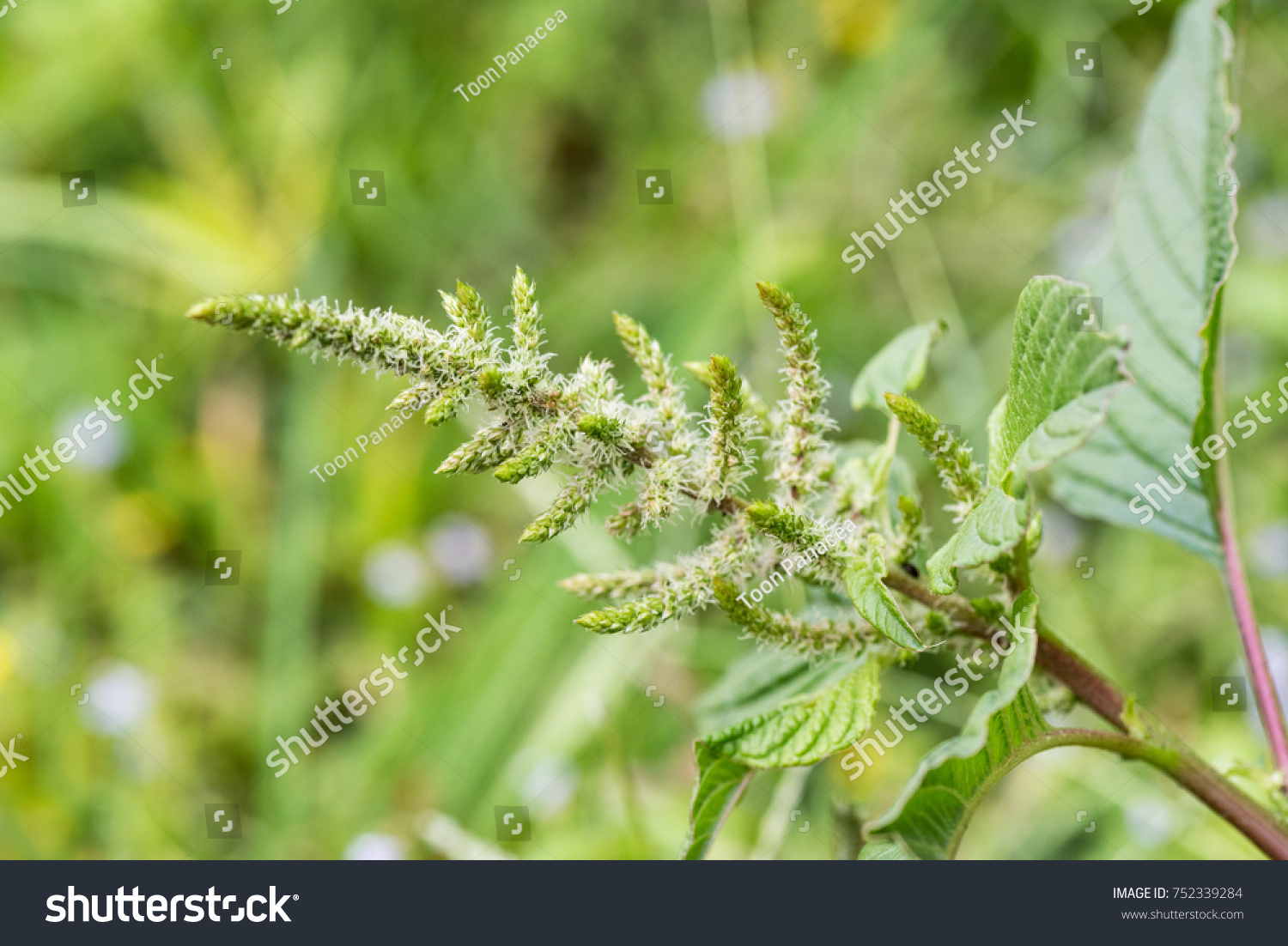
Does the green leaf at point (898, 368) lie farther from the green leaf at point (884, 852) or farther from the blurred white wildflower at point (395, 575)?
the blurred white wildflower at point (395, 575)

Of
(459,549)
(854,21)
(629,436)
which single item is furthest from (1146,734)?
(854,21)

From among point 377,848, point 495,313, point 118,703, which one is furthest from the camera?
point 495,313

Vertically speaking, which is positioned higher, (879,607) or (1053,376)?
(1053,376)

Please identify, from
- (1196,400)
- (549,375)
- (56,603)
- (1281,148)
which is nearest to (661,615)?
(549,375)

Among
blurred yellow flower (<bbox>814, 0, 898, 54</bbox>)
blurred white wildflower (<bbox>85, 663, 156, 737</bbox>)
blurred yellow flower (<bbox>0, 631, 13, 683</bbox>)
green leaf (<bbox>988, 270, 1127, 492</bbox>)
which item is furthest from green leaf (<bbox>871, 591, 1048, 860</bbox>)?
blurred yellow flower (<bbox>814, 0, 898, 54</bbox>)

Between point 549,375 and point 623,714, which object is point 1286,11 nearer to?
point 623,714

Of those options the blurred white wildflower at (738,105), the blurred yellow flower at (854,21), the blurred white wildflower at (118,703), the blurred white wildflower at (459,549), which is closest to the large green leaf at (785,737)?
the blurred white wildflower at (459,549)

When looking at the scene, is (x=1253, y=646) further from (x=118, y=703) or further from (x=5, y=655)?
(x=5, y=655)
